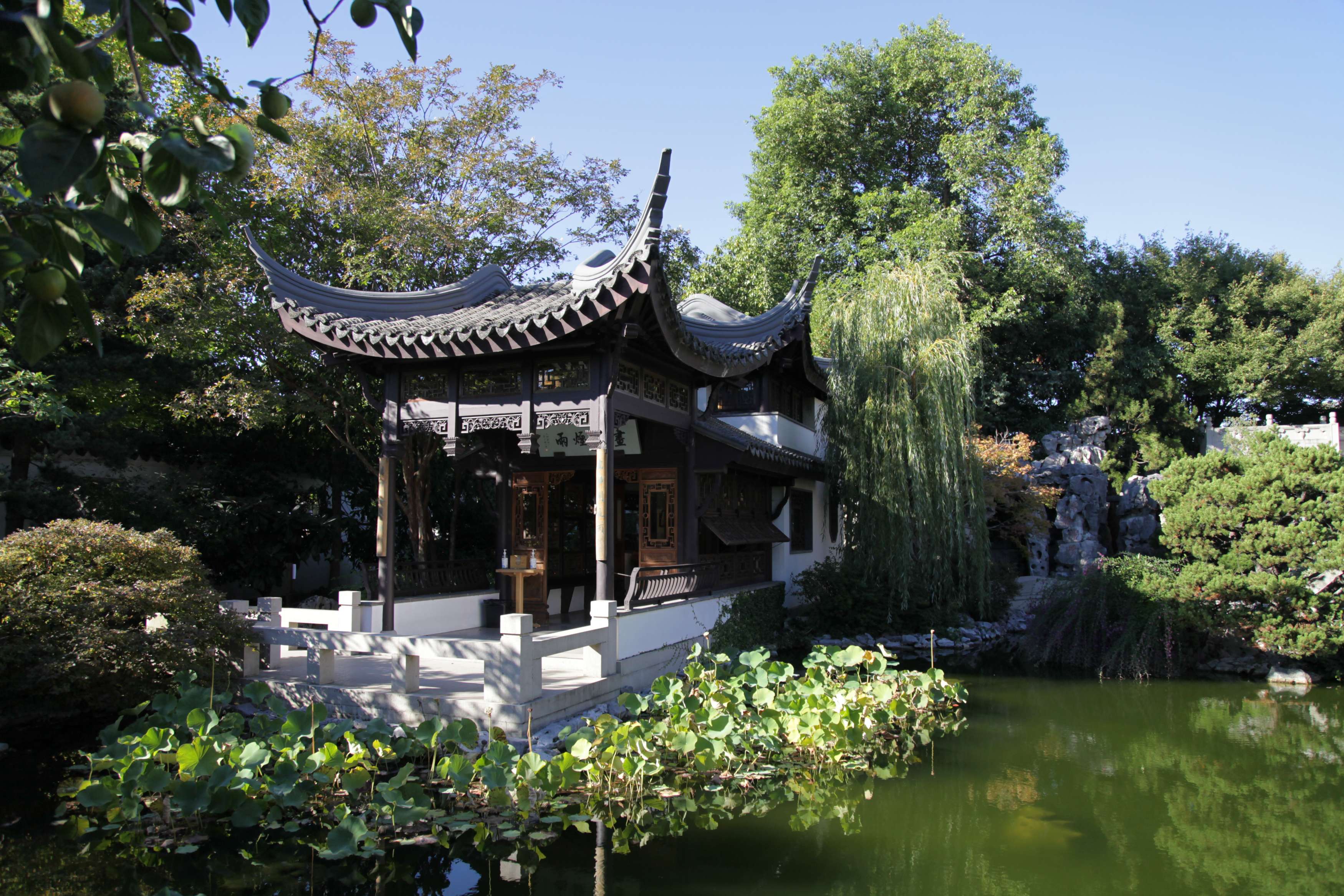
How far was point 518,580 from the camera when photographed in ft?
31.8

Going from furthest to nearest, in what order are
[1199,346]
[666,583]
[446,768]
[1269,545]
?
[1199,346], [1269,545], [666,583], [446,768]

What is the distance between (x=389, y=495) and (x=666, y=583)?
2917mm

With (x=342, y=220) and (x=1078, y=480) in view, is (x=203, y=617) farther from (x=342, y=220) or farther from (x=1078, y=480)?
(x=1078, y=480)

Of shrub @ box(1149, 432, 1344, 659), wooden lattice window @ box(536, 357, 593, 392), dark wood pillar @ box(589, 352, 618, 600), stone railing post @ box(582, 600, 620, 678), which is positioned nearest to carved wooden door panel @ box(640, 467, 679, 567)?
dark wood pillar @ box(589, 352, 618, 600)

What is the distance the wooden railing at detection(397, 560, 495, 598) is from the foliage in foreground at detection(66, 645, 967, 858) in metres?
2.97

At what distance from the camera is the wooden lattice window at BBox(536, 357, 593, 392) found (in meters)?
8.05

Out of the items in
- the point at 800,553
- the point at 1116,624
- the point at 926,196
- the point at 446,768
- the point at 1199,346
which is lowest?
the point at 446,768

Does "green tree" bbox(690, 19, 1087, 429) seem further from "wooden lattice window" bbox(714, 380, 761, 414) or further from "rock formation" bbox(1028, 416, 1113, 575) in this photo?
"wooden lattice window" bbox(714, 380, 761, 414)

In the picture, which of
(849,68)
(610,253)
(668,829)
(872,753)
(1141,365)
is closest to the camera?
(668,829)

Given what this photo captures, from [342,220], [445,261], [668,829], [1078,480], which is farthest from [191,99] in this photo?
[1078,480]

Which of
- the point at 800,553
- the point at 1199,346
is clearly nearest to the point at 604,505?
the point at 800,553

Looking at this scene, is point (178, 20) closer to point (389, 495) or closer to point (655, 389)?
point (389, 495)

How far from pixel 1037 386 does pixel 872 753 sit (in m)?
17.9

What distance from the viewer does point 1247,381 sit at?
21.8m
